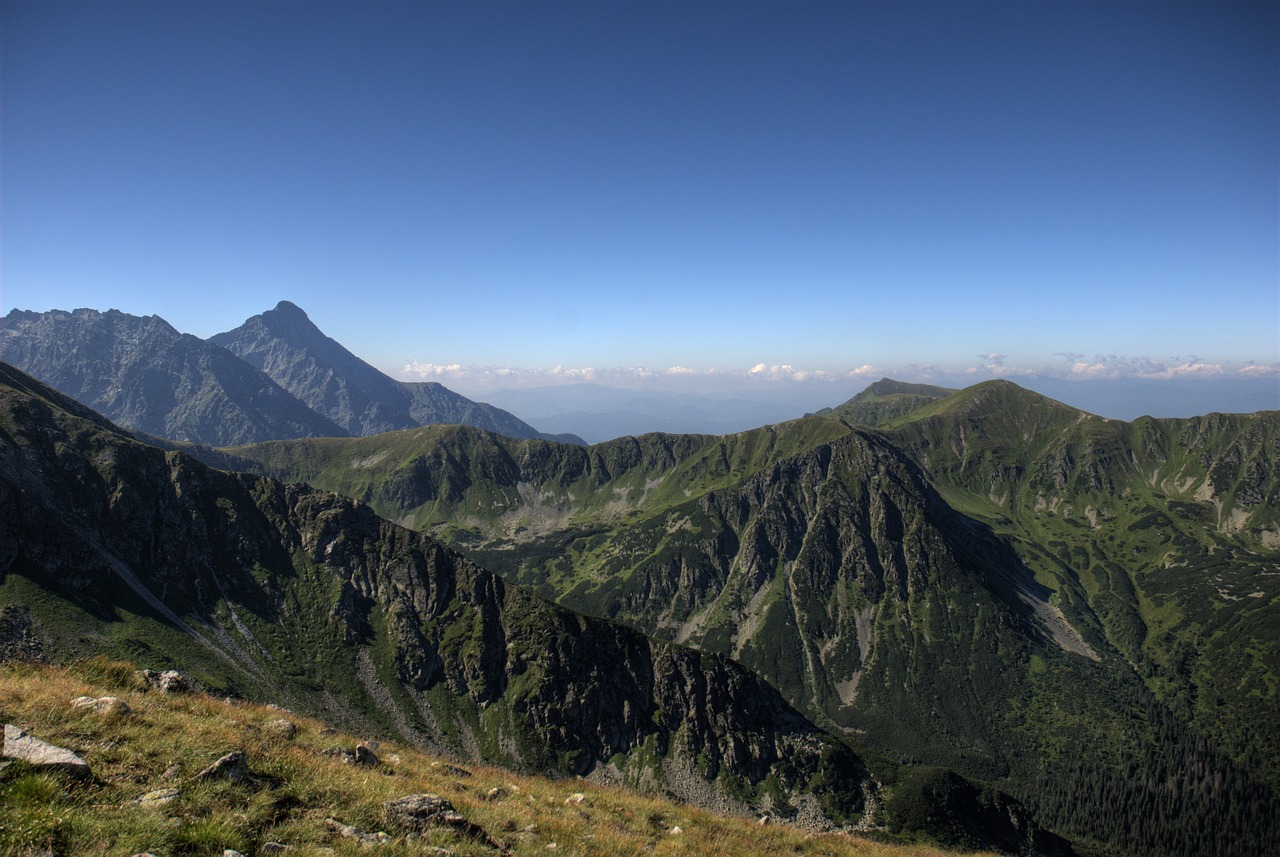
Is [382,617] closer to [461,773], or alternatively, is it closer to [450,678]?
[450,678]

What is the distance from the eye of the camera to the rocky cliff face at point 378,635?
445ft

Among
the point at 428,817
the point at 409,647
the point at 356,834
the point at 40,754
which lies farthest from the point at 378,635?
the point at 356,834

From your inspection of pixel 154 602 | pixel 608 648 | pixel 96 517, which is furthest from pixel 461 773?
pixel 96 517

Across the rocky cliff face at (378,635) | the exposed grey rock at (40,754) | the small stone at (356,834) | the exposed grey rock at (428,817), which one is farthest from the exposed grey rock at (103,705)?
the rocky cliff face at (378,635)

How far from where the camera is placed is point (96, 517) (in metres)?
148

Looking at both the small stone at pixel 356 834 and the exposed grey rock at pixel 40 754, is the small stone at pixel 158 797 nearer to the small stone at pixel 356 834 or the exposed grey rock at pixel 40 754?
the exposed grey rock at pixel 40 754

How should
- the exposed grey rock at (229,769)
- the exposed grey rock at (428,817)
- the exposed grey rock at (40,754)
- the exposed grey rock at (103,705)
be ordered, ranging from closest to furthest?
1. the exposed grey rock at (40,754)
2. the exposed grey rock at (229,769)
3. the exposed grey rock at (428,817)
4. the exposed grey rock at (103,705)

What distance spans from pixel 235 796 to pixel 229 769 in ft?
4.08

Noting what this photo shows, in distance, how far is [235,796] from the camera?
548 inches

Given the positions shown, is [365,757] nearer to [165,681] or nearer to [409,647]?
[165,681]

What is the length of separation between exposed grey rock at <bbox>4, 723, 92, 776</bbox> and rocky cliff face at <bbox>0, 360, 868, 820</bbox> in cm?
14253

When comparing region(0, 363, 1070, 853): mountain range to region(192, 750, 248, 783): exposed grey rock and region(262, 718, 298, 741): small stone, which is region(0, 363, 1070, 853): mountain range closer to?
region(262, 718, 298, 741): small stone

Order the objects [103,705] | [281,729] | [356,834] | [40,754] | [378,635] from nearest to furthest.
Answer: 1. [40,754]
2. [356,834]
3. [103,705]
4. [281,729]
5. [378,635]

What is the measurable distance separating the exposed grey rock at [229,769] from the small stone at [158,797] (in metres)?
0.94
